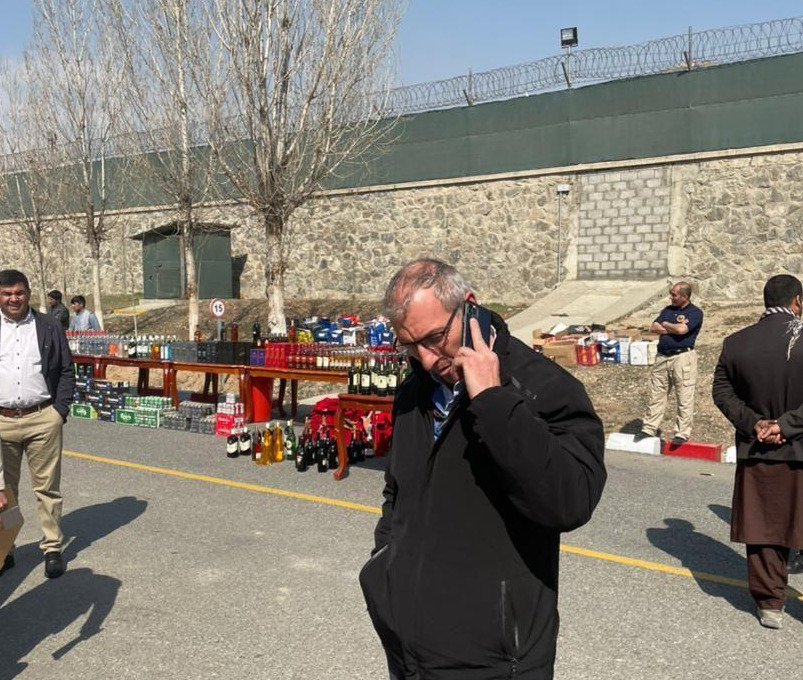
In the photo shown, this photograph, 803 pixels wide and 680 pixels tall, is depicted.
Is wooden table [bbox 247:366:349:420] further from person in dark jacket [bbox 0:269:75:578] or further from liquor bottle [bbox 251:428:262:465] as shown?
person in dark jacket [bbox 0:269:75:578]

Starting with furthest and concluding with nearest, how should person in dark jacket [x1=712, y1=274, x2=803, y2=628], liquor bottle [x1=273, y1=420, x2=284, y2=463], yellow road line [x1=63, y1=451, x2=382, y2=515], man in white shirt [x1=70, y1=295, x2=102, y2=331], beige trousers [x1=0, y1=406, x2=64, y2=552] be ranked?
man in white shirt [x1=70, y1=295, x2=102, y2=331] < liquor bottle [x1=273, y1=420, x2=284, y2=463] < yellow road line [x1=63, y1=451, x2=382, y2=515] < beige trousers [x1=0, y1=406, x2=64, y2=552] < person in dark jacket [x1=712, y1=274, x2=803, y2=628]

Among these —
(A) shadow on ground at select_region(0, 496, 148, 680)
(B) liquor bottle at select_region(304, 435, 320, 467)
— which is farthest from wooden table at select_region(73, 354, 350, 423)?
(A) shadow on ground at select_region(0, 496, 148, 680)

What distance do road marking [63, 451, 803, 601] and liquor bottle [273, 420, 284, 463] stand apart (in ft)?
3.63

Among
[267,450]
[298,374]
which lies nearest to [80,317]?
[298,374]

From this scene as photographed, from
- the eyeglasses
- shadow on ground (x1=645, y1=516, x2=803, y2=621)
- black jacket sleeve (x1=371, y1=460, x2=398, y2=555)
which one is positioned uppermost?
the eyeglasses

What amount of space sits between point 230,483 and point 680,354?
582 centimetres

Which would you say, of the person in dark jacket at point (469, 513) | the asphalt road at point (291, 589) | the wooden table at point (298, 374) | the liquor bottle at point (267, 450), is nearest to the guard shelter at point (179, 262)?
the wooden table at point (298, 374)

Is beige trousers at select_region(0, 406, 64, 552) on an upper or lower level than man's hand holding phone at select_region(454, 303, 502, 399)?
lower

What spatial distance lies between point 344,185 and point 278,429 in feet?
57.1

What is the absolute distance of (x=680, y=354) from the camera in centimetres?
1076

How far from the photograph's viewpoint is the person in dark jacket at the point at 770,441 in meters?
5.23

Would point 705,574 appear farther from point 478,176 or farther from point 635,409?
point 478,176

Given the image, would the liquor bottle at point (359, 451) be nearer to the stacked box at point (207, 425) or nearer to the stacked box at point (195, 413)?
the stacked box at point (207, 425)

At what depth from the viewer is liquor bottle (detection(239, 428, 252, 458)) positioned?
431 inches
